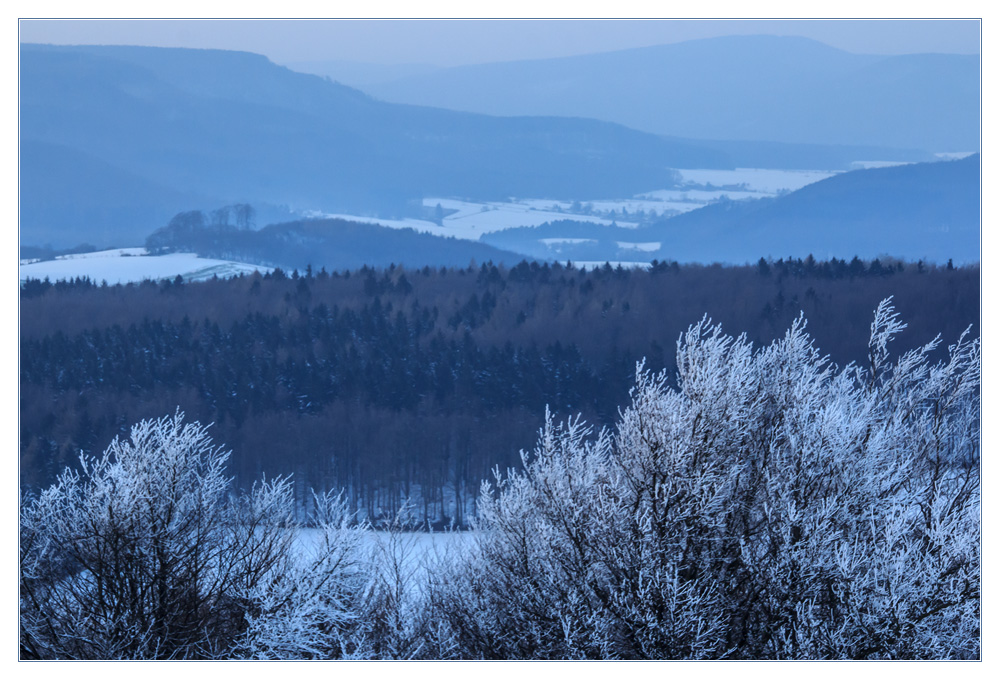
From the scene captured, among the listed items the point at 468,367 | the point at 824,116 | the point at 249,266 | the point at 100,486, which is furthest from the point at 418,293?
the point at 824,116

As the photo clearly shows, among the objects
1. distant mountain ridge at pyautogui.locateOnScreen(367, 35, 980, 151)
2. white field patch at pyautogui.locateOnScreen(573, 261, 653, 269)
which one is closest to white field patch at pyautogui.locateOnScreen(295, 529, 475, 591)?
white field patch at pyautogui.locateOnScreen(573, 261, 653, 269)

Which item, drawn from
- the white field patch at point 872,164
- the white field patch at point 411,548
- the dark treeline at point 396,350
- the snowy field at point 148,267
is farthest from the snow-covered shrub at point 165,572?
the white field patch at point 872,164

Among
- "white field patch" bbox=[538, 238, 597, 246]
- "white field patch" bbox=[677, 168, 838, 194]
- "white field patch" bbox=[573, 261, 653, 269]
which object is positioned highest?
"white field patch" bbox=[677, 168, 838, 194]

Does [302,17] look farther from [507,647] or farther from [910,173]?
[910,173]

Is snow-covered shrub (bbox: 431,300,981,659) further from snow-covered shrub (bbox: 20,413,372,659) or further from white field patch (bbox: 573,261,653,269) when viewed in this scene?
white field patch (bbox: 573,261,653,269)

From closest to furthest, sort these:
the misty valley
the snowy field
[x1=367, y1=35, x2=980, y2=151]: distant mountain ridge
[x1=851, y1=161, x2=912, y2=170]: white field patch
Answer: the misty valley → [x1=367, y1=35, x2=980, y2=151]: distant mountain ridge → [x1=851, y1=161, x2=912, y2=170]: white field patch → the snowy field

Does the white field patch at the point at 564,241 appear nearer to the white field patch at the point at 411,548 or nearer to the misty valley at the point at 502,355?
the misty valley at the point at 502,355
